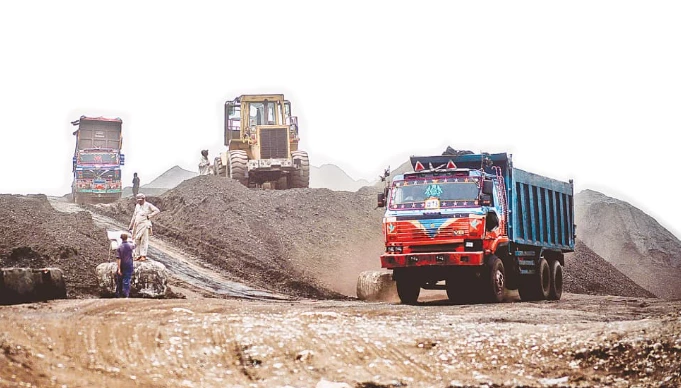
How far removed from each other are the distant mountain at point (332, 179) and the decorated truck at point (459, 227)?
6313cm

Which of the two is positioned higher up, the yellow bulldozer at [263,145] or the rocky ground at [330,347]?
the yellow bulldozer at [263,145]

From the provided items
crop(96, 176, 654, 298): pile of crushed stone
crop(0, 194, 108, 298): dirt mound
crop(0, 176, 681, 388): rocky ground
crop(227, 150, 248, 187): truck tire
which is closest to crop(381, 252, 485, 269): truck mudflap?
crop(0, 176, 681, 388): rocky ground

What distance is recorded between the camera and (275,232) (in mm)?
29156

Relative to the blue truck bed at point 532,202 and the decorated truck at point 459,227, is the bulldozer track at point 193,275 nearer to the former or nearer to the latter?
the decorated truck at point 459,227

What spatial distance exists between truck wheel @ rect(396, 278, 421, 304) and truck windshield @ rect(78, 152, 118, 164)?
2605 cm

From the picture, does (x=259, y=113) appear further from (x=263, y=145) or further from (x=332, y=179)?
(x=332, y=179)

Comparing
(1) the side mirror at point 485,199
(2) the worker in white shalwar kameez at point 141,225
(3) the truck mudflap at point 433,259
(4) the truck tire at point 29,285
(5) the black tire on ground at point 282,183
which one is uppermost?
(5) the black tire on ground at point 282,183

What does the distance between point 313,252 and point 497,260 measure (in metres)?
12.1

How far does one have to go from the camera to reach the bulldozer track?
20.6 m

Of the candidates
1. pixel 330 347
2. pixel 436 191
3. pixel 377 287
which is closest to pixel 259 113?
pixel 377 287

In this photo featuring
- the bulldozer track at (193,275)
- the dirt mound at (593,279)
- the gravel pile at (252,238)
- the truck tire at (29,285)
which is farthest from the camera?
the dirt mound at (593,279)

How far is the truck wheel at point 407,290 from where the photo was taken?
1756cm

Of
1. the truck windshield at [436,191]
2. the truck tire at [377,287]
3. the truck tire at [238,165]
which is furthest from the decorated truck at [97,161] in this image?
the truck windshield at [436,191]

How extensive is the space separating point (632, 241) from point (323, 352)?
38.8 meters
